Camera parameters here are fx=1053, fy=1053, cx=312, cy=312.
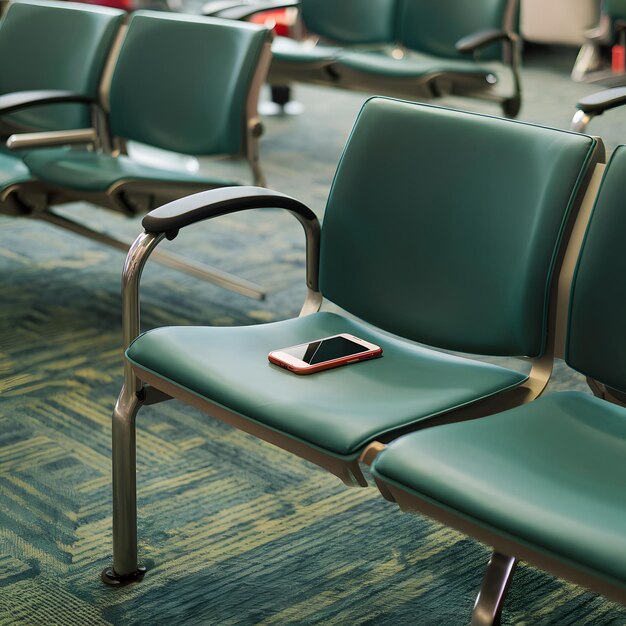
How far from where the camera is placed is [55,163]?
9.15 ft

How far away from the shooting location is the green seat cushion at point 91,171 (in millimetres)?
2664

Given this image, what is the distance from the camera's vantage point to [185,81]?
278cm

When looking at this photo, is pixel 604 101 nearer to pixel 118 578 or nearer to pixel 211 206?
pixel 211 206

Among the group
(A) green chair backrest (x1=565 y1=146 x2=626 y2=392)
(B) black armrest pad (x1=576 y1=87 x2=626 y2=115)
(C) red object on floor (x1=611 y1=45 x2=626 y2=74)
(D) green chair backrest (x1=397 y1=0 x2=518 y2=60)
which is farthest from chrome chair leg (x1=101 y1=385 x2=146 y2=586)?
(C) red object on floor (x1=611 y1=45 x2=626 y2=74)

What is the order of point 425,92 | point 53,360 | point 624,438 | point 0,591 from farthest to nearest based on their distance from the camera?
point 425,92
point 53,360
point 0,591
point 624,438

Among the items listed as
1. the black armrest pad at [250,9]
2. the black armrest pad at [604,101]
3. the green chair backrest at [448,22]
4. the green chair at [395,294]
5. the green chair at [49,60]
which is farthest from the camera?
the black armrest pad at [250,9]

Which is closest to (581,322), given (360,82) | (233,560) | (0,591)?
(233,560)

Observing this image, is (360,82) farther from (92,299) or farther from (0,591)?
(0,591)

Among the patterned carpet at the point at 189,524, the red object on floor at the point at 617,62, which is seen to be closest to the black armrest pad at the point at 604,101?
the patterned carpet at the point at 189,524

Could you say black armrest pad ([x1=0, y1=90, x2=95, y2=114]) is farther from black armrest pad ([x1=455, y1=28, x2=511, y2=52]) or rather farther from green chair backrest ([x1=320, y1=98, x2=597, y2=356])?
black armrest pad ([x1=455, y1=28, x2=511, y2=52])

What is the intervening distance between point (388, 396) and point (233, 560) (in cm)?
48

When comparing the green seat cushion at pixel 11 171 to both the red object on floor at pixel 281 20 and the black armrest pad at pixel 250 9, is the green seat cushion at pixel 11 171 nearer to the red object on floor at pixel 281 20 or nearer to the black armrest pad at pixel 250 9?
the black armrest pad at pixel 250 9

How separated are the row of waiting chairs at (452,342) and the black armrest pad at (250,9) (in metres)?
2.60

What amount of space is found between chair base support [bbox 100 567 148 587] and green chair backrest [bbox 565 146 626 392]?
782mm
